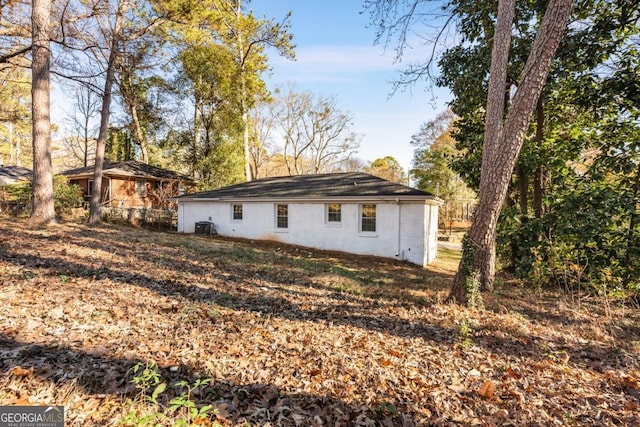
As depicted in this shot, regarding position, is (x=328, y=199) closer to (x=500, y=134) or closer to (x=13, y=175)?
(x=500, y=134)

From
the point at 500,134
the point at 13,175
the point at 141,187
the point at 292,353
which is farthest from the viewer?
the point at 141,187

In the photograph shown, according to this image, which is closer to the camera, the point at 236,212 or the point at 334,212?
the point at 334,212

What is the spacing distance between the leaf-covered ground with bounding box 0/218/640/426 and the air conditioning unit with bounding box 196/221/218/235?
1060cm

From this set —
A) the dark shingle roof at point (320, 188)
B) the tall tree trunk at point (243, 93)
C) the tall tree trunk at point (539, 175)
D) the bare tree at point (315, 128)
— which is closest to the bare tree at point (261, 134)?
the bare tree at point (315, 128)

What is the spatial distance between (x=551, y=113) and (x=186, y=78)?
23.7m

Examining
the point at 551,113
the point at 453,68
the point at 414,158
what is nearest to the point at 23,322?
the point at 453,68

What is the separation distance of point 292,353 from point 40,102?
1107cm

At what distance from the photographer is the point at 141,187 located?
23000mm

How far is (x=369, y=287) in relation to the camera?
272 inches

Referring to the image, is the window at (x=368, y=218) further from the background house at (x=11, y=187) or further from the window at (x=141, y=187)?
the window at (x=141, y=187)

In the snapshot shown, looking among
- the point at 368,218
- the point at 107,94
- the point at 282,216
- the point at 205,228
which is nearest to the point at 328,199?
the point at 368,218

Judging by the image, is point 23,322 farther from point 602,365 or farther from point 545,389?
point 602,365

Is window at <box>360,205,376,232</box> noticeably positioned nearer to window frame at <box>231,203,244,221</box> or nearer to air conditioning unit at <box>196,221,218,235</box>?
window frame at <box>231,203,244,221</box>

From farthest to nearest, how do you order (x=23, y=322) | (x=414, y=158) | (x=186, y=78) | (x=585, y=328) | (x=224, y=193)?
1. (x=414, y=158)
2. (x=186, y=78)
3. (x=224, y=193)
4. (x=585, y=328)
5. (x=23, y=322)
